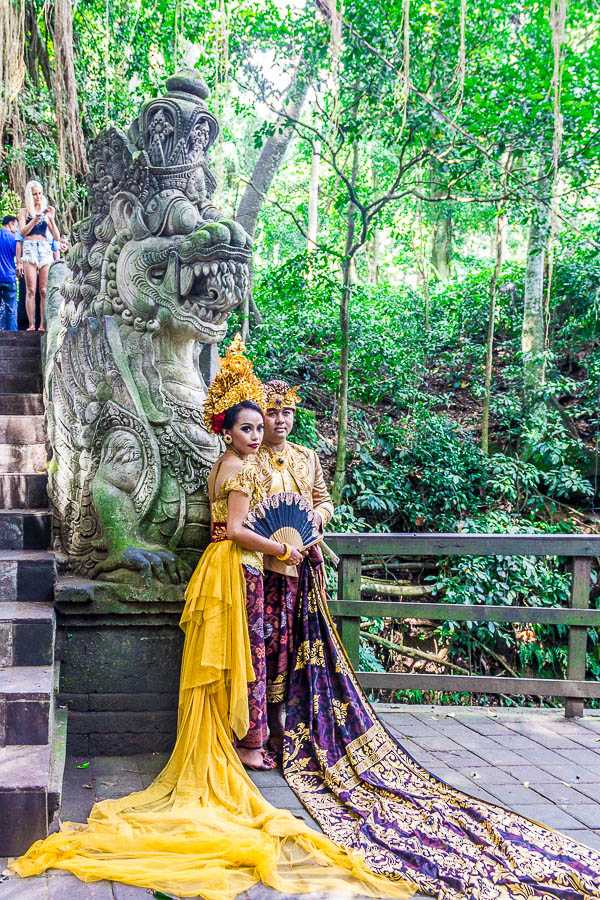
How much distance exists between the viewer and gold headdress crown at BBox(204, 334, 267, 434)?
11.5ft

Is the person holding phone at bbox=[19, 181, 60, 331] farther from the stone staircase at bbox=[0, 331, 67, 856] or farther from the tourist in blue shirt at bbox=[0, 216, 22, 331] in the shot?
the stone staircase at bbox=[0, 331, 67, 856]

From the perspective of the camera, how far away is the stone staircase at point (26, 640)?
2.64m

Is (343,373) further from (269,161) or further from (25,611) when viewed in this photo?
(25,611)

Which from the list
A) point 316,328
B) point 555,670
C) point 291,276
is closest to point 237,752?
point 555,670

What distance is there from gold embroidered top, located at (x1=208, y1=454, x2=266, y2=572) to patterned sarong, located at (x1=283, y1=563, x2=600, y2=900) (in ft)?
1.25

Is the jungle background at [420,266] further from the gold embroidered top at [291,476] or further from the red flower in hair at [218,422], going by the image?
the gold embroidered top at [291,476]

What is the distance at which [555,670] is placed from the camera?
26.6 feet

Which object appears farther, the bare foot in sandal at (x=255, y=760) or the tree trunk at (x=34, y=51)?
the tree trunk at (x=34, y=51)

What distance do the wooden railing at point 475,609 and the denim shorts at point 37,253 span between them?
14.4ft

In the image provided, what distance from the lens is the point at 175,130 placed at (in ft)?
12.6

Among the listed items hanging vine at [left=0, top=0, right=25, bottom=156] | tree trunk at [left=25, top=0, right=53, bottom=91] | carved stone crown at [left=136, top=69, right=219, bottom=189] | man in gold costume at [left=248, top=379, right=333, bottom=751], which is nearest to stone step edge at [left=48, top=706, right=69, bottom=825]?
man in gold costume at [left=248, top=379, right=333, bottom=751]

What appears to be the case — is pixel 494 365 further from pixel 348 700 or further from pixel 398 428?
pixel 348 700

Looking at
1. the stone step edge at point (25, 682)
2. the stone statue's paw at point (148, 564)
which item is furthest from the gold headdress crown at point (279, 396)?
the stone step edge at point (25, 682)

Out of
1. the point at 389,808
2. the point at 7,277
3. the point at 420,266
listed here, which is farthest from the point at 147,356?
the point at 420,266
